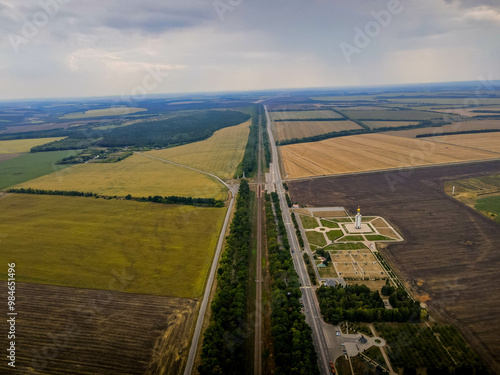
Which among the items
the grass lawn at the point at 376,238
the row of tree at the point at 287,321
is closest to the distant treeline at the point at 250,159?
the row of tree at the point at 287,321

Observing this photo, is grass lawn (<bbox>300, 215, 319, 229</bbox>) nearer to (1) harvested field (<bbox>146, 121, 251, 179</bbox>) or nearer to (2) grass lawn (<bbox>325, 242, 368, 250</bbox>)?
(2) grass lawn (<bbox>325, 242, 368, 250</bbox>)

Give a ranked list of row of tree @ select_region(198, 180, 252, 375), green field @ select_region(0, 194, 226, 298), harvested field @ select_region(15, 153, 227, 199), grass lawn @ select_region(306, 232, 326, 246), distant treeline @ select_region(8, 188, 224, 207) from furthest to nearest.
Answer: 1. harvested field @ select_region(15, 153, 227, 199)
2. distant treeline @ select_region(8, 188, 224, 207)
3. grass lawn @ select_region(306, 232, 326, 246)
4. green field @ select_region(0, 194, 226, 298)
5. row of tree @ select_region(198, 180, 252, 375)

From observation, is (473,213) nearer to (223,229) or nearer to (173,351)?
(223,229)

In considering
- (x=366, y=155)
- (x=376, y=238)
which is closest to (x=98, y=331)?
(x=376, y=238)

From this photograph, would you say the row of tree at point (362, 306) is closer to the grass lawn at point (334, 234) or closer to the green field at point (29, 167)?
the grass lawn at point (334, 234)

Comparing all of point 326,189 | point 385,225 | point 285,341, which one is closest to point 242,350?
point 285,341

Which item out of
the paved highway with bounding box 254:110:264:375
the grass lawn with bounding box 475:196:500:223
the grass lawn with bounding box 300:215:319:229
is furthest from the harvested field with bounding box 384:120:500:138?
the paved highway with bounding box 254:110:264:375
